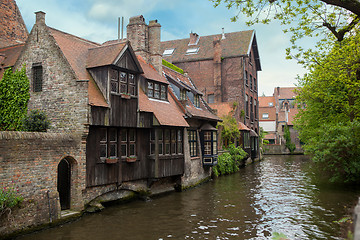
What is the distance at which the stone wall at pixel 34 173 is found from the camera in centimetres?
1021

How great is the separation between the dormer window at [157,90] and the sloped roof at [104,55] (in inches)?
135

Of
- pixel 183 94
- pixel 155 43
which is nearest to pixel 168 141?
pixel 183 94

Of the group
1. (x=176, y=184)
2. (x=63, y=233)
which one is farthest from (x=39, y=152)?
(x=176, y=184)

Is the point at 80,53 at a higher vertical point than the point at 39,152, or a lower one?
higher

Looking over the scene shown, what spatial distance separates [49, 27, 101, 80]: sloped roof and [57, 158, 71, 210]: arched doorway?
11.9 ft

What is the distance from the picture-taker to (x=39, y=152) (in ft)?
37.3

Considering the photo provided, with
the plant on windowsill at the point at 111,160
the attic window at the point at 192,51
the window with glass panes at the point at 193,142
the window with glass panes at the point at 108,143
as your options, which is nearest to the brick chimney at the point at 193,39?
the attic window at the point at 192,51

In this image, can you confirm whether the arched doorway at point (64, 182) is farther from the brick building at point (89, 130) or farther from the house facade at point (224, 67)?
the house facade at point (224, 67)

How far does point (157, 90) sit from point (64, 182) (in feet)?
25.3

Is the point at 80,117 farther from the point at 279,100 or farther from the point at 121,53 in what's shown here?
the point at 279,100

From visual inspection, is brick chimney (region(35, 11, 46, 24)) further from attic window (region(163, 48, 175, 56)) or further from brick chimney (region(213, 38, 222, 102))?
attic window (region(163, 48, 175, 56))

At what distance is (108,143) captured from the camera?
14.4m

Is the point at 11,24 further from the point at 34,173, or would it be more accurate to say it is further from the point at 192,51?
the point at 192,51

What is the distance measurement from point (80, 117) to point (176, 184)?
8.11 metres
